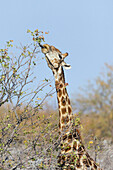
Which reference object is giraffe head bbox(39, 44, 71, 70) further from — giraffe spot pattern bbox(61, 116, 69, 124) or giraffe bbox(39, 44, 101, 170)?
giraffe spot pattern bbox(61, 116, 69, 124)

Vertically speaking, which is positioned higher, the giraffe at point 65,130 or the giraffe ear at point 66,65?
the giraffe ear at point 66,65

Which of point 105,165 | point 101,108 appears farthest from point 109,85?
point 105,165

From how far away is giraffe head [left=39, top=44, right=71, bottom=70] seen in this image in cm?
600

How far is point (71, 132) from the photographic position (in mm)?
5871

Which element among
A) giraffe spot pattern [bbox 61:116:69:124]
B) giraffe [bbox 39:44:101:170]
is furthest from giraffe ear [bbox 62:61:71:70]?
giraffe spot pattern [bbox 61:116:69:124]

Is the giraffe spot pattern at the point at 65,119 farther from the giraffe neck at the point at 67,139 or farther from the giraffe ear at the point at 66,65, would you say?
the giraffe ear at the point at 66,65

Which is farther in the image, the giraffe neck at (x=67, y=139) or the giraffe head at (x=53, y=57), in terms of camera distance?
the giraffe head at (x=53, y=57)

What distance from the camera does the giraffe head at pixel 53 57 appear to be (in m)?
6.00

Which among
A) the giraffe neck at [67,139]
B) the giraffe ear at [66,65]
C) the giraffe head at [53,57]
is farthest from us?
the giraffe ear at [66,65]

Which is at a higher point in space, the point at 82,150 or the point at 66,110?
the point at 66,110

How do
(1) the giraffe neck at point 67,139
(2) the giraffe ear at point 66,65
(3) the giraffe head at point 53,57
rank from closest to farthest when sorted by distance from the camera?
(1) the giraffe neck at point 67,139
(3) the giraffe head at point 53,57
(2) the giraffe ear at point 66,65

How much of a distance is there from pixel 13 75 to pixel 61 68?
879mm

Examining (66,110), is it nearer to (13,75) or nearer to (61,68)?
(61,68)

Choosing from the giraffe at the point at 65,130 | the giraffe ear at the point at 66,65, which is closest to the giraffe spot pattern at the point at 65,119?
the giraffe at the point at 65,130
